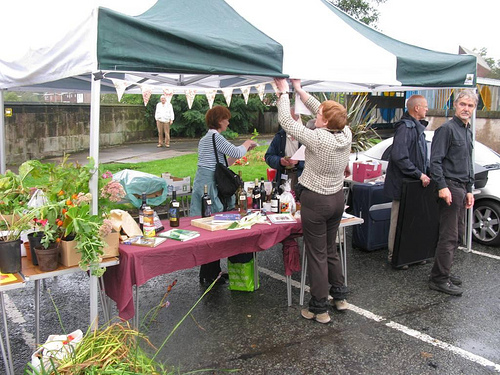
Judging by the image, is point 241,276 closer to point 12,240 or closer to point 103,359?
point 12,240

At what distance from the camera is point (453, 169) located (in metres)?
4.55

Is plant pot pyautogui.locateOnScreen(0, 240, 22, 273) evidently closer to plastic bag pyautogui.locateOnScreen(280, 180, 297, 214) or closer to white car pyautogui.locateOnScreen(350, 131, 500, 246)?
plastic bag pyautogui.locateOnScreen(280, 180, 297, 214)

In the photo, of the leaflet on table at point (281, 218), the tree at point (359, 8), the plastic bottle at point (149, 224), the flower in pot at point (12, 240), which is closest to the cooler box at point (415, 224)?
the leaflet on table at point (281, 218)

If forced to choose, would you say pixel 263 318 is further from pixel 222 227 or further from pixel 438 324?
pixel 438 324

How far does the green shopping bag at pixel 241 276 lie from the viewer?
4570 millimetres

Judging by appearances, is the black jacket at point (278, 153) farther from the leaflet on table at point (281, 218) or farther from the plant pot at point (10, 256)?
the plant pot at point (10, 256)

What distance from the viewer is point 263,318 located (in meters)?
4.12

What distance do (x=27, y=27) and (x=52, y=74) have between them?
91cm

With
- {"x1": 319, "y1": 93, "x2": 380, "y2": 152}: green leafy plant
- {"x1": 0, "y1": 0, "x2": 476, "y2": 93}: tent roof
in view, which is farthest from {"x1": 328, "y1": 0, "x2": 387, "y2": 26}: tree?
{"x1": 0, "y1": 0, "x2": 476, "y2": 93}: tent roof

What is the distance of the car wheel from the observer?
247 inches

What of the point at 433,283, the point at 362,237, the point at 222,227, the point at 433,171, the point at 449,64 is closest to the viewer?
the point at 222,227

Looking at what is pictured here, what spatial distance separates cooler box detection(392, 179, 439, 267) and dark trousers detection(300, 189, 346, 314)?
140 centimetres

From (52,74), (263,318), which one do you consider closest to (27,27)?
(52,74)

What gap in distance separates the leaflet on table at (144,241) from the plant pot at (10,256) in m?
0.77
